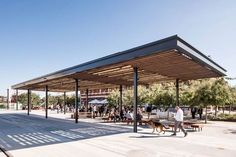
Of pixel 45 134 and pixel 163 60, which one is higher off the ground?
pixel 163 60

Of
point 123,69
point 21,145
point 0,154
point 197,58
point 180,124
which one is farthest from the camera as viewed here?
point 123,69

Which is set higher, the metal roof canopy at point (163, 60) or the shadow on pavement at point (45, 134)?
the metal roof canopy at point (163, 60)

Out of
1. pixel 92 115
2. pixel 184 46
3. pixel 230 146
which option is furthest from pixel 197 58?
pixel 92 115

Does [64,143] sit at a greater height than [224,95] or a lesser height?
lesser

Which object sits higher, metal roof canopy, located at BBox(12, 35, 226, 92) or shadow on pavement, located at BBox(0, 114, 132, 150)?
metal roof canopy, located at BBox(12, 35, 226, 92)

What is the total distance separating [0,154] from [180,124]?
961 cm

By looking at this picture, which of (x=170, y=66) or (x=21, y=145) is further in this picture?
(x=170, y=66)

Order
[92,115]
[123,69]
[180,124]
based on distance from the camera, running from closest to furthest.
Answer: [180,124] < [123,69] < [92,115]

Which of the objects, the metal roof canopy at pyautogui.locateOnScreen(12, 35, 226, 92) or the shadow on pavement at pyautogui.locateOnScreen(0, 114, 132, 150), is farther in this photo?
the metal roof canopy at pyautogui.locateOnScreen(12, 35, 226, 92)

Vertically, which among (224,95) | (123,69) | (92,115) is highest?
(123,69)

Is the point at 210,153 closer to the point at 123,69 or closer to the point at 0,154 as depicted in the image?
the point at 0,154

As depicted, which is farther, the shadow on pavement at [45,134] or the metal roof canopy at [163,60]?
the metal roof canopy at [163,60]

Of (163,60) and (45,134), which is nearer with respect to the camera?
(163,60)

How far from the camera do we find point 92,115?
34.3 m
